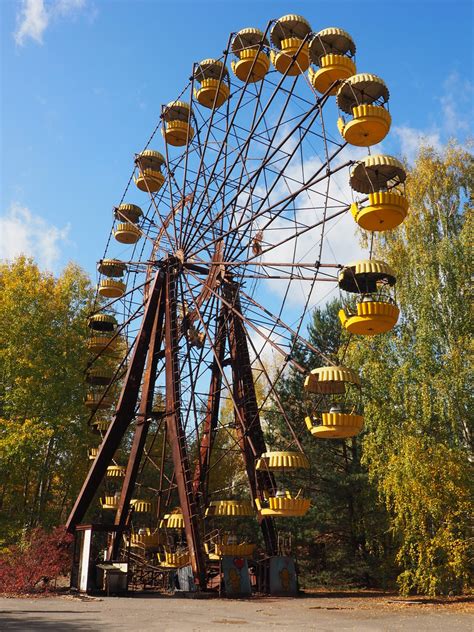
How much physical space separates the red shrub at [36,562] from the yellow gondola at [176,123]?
52.0ft

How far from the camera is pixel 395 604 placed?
665 inches

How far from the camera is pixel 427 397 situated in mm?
20359

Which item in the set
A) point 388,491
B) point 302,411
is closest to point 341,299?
point 302,411

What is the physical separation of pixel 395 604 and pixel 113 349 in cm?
1588

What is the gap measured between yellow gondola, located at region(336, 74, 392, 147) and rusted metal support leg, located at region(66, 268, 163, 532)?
29.7ft

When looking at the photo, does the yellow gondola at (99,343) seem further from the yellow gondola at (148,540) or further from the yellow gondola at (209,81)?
the yellow gondola at (209,81)

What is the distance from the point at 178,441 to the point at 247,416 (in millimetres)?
3290

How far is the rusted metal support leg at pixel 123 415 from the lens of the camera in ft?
65.1

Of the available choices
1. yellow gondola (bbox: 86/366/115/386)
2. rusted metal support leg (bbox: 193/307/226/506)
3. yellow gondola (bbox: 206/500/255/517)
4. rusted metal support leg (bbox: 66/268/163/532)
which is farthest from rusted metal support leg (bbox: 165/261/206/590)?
yellow gondola (bbox: 86/366/115/386)

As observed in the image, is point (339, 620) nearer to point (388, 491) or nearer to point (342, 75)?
point (388, 491)

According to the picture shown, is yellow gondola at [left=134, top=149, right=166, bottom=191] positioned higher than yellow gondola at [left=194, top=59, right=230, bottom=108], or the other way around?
yellow gondola at [left=194, top=59, right=230, bottom=108]

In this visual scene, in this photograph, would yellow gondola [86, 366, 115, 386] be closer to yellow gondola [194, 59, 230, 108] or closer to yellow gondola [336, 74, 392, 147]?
yellow gondola [194, 59, 230, 108]

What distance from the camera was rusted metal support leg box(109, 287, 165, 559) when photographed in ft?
62.3

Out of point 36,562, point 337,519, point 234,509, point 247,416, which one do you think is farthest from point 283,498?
point 337,519
